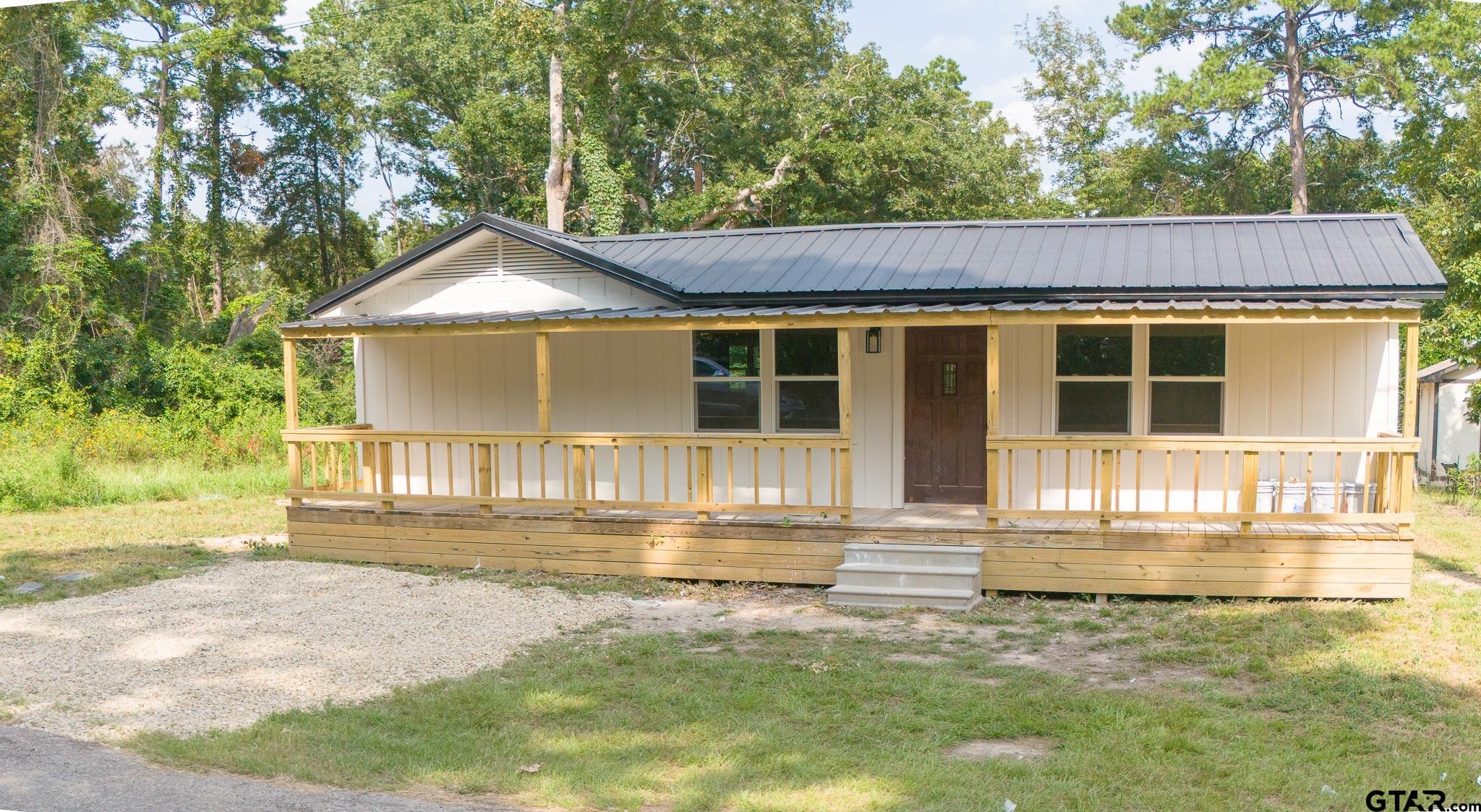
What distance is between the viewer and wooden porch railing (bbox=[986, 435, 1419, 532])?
329 inches

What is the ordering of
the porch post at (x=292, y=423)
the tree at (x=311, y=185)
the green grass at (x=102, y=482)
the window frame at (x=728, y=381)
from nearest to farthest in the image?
the window frame at (x=728, y=381)
the porch post at (x=292, y=423)
the green grass at (x=102, y=482)
the tree at (x=311, y=185)

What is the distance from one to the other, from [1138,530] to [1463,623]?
2.24m

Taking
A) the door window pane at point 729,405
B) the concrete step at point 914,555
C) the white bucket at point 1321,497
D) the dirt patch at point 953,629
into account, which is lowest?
the dirt patch at point 953,629

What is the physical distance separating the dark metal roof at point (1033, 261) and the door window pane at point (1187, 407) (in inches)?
38.5

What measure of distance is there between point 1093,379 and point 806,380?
265 cm

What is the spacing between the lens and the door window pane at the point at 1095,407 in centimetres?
1004

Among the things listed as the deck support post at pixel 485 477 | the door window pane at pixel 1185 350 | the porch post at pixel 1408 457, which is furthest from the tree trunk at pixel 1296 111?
the deck support post at pixel 485 477

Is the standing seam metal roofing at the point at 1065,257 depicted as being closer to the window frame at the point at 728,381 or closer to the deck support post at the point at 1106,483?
the window frame at the point at 728,381

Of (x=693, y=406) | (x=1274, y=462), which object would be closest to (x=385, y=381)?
(x=693, y=406)

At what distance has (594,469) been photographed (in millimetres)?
9969

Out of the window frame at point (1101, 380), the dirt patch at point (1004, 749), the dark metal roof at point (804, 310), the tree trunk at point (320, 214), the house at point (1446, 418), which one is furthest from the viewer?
the tree trunk at point (320, 214)

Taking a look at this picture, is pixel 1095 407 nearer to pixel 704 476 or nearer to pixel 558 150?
pixel 704 476

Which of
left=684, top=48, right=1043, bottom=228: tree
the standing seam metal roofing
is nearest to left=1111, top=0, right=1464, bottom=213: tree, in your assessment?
left=684, top=48, right=1043, bottom=228: tree

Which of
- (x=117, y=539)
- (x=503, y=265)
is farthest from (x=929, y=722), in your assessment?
(x=117, y=539)
